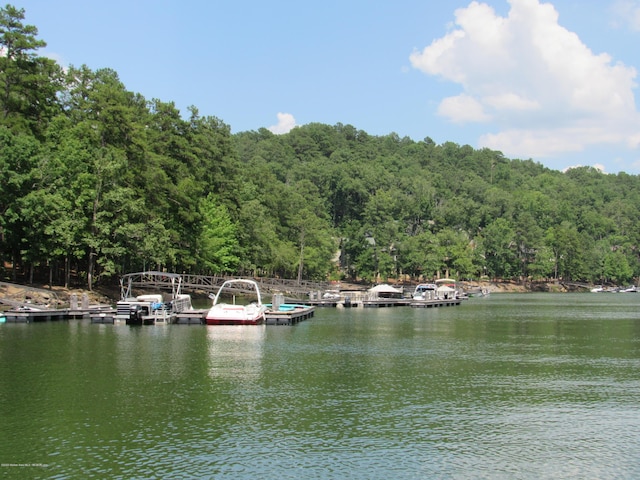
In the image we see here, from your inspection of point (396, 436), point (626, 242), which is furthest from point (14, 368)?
point (626, 242)

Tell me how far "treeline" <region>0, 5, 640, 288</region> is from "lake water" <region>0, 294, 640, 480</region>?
20.4 metres

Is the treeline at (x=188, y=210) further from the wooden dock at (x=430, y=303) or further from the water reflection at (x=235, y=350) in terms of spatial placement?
the wooden dock at (x=430, y=303)

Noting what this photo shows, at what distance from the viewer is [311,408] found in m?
23.7

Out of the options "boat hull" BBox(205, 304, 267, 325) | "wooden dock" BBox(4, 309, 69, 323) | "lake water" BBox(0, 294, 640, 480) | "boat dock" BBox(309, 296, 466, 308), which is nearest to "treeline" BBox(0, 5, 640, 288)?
"wooden dock" BBox(4, 309, 69, 323)

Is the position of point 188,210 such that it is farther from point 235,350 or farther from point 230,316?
point 235,350

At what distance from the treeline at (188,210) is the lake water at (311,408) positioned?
67.0 feet

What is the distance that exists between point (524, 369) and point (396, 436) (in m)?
15.4

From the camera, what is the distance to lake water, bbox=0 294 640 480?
17.7 meters

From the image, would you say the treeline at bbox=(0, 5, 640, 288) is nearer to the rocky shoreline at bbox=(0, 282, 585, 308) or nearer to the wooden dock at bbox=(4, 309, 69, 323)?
the rocky shoreline at bbox=(0, 282, 585, 308)

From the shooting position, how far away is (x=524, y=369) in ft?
109

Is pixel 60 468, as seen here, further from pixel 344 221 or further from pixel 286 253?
pixel 344 221

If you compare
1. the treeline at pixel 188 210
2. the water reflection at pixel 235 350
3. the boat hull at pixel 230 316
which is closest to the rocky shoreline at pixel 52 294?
the treeline at pixel 188 210

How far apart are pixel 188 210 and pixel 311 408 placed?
57416 millimetres

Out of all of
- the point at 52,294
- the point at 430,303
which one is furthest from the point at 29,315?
the point at 430,303
